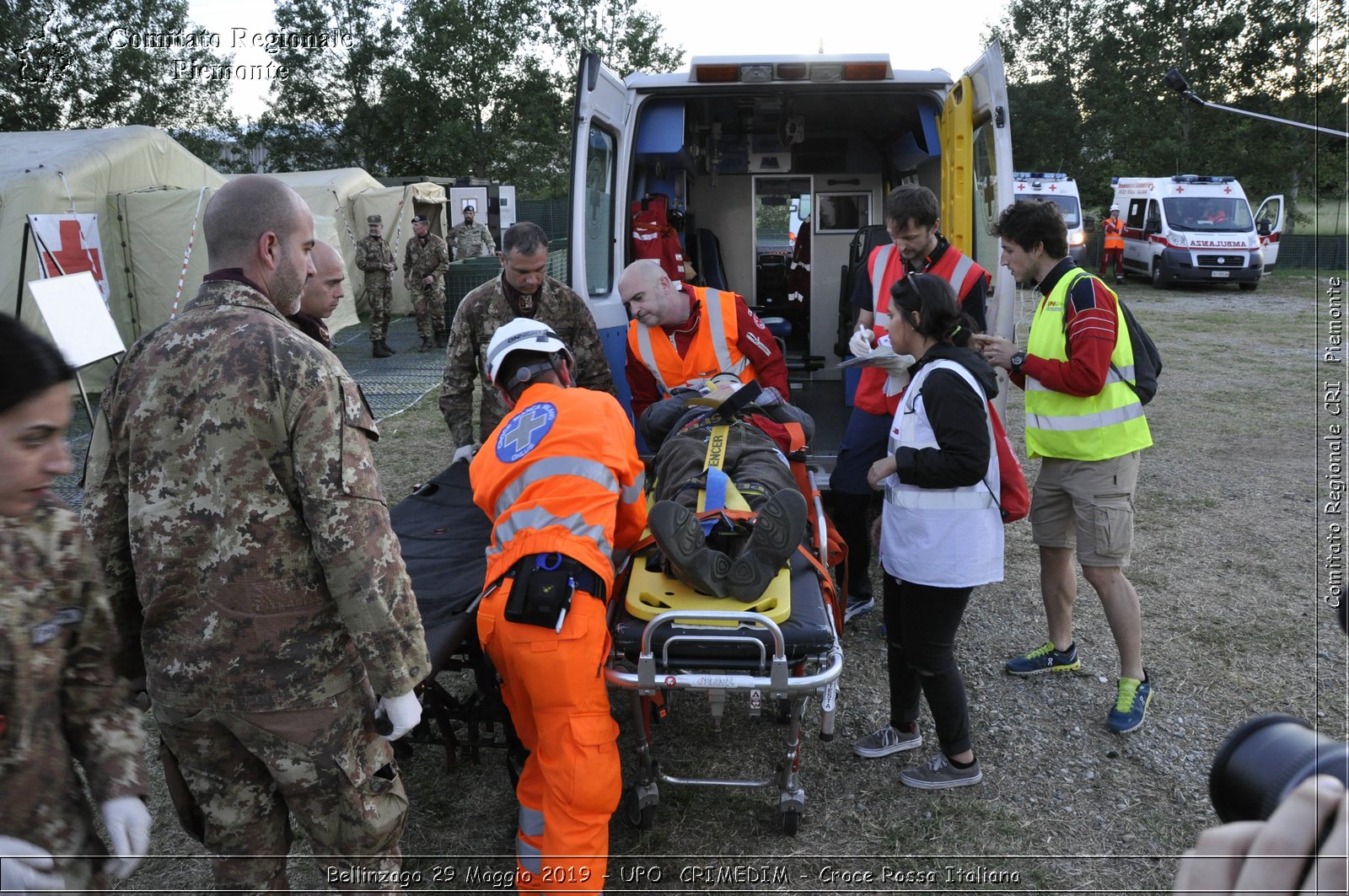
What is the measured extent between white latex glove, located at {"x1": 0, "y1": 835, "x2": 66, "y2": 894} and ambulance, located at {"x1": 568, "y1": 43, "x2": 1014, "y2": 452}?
11.6 feet

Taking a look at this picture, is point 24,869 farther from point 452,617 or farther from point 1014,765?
point 1014,765

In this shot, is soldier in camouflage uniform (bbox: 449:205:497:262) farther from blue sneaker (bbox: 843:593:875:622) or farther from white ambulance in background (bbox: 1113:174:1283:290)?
white ambulance in background (bbox: 1113:174:1283:290)

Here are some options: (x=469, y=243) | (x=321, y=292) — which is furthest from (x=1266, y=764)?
(x=469, y=243)

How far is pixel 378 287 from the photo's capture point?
490 inches

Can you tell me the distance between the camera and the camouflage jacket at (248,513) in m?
1.86

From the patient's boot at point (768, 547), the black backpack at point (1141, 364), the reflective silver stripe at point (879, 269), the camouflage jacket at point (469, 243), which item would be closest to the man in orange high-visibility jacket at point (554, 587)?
the patient's boot at point (768, 547)

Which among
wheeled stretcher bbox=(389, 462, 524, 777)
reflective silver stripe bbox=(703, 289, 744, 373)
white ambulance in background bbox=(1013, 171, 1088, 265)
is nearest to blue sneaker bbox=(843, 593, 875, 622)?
reflective silver stripe bbox=(703, 289, 744, 373)

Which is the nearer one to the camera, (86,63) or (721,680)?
(721,680)

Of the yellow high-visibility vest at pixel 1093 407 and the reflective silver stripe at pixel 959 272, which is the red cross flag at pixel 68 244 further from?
the yellow high-visibility vest at pixel 1093 407

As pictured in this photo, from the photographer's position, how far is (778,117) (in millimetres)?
6887

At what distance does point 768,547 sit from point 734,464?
2.46 ft

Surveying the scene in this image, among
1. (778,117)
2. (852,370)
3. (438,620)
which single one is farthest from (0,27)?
(438,620)

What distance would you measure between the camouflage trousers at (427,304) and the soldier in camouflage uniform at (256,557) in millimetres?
11359

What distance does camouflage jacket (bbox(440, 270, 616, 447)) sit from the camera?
4391mm
